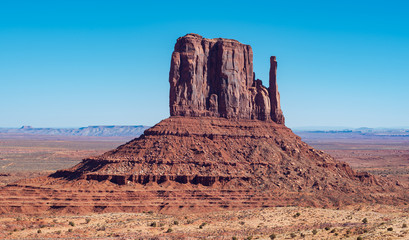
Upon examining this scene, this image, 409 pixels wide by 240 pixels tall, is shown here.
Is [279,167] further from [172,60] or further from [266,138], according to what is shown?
[172,60]

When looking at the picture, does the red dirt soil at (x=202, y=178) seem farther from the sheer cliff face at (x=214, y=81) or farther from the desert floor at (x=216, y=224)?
the desert floor at (x=216, y=224)

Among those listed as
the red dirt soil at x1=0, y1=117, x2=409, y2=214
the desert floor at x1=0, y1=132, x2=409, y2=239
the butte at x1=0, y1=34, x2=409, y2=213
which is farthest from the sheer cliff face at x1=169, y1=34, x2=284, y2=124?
the desert floor at x1=0, y1=132, x2=409, y2=239

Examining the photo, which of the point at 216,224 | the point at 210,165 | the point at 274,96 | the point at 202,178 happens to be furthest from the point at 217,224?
the point at 274,96

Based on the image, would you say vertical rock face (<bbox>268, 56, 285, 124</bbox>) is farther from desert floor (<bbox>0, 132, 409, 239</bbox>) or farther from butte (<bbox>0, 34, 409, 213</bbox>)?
desert floor (<bbox>0, 132, 409, 239</bbox>)

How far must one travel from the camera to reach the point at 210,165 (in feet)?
268

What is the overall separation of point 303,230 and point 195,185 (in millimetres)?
22709

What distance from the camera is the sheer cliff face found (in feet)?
299

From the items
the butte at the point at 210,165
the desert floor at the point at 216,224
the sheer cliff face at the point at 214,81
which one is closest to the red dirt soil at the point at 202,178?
the butte at the point at 210,165

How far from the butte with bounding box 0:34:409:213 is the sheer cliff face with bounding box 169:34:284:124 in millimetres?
165

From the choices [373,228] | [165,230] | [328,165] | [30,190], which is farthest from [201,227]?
[328,165]

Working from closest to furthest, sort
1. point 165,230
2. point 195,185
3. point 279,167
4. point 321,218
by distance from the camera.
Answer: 1. point 165,230
2. point 321,218
3. point 195,185
4. point 279,167

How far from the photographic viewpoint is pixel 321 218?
6825cm

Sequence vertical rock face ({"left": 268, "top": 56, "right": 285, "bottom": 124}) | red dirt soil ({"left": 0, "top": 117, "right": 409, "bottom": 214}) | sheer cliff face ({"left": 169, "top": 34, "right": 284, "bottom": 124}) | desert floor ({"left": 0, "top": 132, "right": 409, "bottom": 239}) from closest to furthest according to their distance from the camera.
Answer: desert floor ({"left": 0, "top": 132, "right": 409, "bottom": 239}), red dirt soil ({"left": 0, "top": 117, "right": 409, "bottom": 214}), sheer cliff face ({"left": 169, "top": 34, "right": 284, "bottom": 124}), vertical rock face ({"left": 268, "top": 56, "right": 285, "bottom": 124})

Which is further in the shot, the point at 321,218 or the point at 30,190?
the point at 30,190
